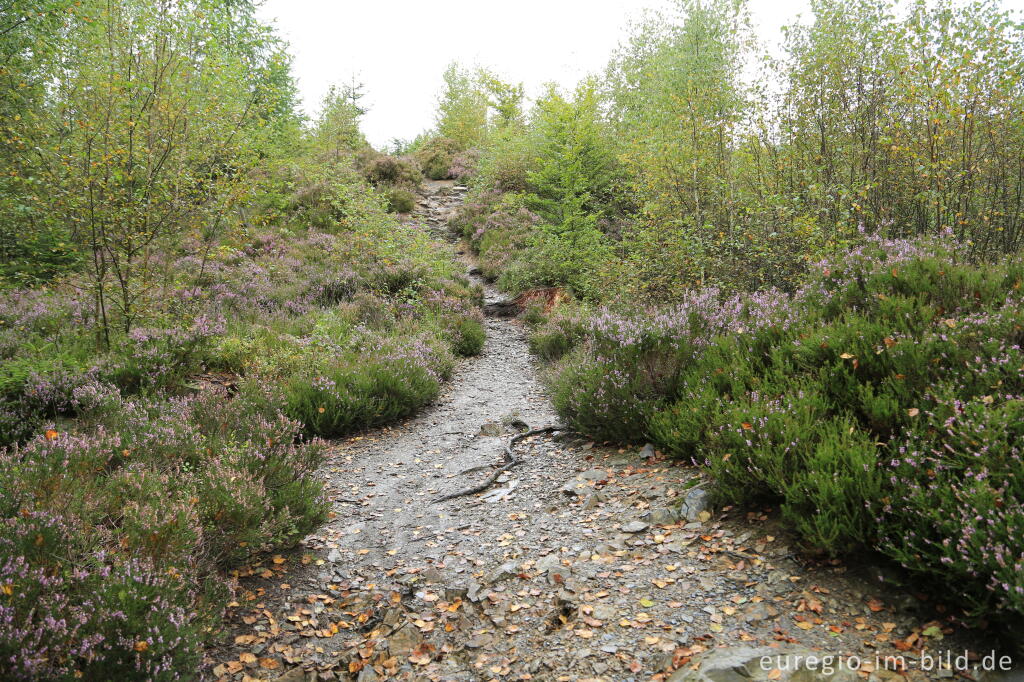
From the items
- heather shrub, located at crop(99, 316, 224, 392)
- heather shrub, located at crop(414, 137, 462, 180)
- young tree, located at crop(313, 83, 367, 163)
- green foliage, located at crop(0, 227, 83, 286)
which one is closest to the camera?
heather shrub, located at crop(99, 316, 224, 392)

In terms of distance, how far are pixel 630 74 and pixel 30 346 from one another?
2011 cm

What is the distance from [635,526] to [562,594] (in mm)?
985

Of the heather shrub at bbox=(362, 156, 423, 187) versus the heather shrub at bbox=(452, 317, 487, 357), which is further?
the heather shrub at bbox=(362, 156, 423, 187)

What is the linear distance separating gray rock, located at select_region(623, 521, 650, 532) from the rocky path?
0.02m

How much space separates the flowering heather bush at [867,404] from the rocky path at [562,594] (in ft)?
1.13

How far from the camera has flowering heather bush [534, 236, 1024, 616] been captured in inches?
109

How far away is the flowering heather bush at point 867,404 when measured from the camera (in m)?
2.76

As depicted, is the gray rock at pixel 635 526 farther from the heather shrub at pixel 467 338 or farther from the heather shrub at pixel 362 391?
the heather shrub at pixel 467 338

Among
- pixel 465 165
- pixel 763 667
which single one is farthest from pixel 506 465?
pixel 465 165

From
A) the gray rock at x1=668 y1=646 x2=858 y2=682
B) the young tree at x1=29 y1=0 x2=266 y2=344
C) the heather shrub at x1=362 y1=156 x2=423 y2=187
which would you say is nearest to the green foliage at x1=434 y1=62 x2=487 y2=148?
the heather shrub at x1=362 y1=156 x2=423 y2=187

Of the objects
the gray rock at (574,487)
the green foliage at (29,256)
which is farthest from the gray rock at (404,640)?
the green foliage at (29,256)

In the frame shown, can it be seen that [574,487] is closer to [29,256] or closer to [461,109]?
[29,256]

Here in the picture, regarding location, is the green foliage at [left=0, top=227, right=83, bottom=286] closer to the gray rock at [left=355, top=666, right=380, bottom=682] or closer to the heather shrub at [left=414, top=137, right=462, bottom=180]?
the gray rock at [left=355, top=666, right=380, bottom=682]

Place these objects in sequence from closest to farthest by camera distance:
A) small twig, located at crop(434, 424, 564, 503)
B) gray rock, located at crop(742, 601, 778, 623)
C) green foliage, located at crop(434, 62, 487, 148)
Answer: gray rock, located at crop(742, 601, 778, 623), small twig, located at crop(434, 424, 564, 503), green foliage, located at crop(434, 62, 487, 148)
